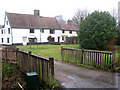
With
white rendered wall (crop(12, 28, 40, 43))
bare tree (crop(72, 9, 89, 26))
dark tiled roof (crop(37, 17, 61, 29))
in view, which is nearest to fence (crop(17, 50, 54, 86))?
white rendered wall (crop(12, 28, 40, 43))

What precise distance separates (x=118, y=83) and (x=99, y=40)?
10776 millimetres

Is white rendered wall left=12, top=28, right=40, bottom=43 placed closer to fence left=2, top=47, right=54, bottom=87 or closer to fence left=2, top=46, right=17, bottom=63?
fence left=2, top=46, right=17, bottom=63

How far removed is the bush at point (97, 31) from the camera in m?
14.7

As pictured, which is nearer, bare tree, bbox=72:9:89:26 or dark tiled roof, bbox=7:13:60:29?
dark tiled roof, bbox=7:13:60:29

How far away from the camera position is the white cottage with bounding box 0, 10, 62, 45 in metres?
31.5

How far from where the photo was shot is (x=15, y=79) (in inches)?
213

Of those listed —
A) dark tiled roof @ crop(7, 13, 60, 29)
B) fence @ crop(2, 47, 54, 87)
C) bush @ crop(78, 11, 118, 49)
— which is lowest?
fence @ crop(2, 47, 54, 87)

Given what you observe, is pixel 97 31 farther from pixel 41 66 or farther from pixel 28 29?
pixel 28 29

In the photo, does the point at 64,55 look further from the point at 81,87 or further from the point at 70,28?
the point at 70,28

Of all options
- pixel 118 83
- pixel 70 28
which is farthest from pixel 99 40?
pixel 70 28

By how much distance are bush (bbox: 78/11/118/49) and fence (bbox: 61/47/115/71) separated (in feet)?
23.8

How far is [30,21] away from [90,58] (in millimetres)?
30906

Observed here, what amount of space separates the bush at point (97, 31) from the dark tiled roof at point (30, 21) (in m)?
21.1

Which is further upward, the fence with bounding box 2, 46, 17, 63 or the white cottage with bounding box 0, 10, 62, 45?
the white cottage with bounding box 0, 10, 62, 45
